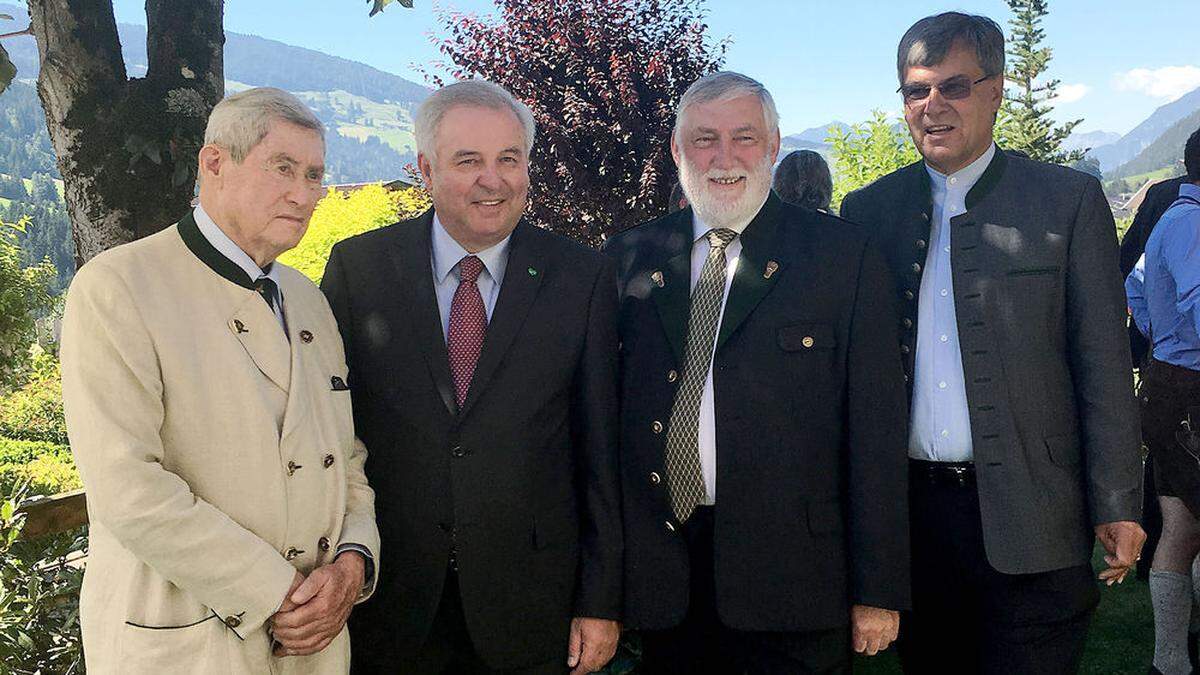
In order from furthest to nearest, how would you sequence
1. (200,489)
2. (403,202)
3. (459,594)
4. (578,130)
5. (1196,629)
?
(403,202)
(578,130)
(1196,629)
(459,594)
(200,489)

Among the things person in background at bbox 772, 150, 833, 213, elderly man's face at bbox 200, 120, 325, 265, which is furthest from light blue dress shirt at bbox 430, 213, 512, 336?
person in background at bbox 772, 150, 833, 213

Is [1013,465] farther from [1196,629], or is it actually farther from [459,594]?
[1196,629]

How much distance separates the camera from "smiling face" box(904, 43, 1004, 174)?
2.73m

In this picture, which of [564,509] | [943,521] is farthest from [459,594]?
[943,521]

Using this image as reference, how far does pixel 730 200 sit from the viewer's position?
2.65 m

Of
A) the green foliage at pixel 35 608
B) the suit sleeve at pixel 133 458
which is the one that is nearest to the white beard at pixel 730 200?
the suit sleeve at pixel 133 458

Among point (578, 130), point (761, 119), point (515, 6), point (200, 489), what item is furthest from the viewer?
point (515, 6)

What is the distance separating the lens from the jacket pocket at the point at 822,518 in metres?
2.51

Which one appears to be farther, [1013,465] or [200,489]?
[1013,465]

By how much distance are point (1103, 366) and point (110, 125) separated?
3.09 metres

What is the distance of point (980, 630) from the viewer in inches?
108

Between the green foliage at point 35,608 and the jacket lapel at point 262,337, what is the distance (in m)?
2.05

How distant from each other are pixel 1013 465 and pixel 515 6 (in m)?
9.38

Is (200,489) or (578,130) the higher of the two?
(578,130)
